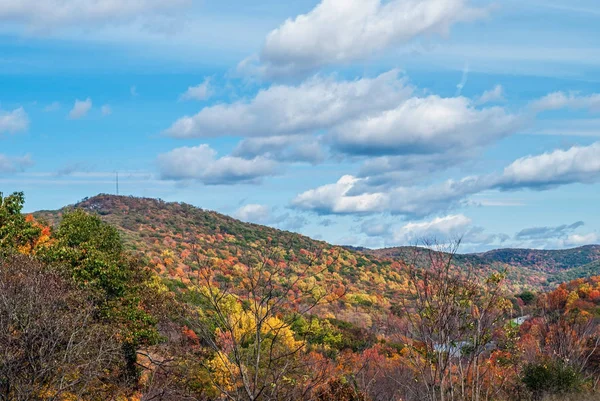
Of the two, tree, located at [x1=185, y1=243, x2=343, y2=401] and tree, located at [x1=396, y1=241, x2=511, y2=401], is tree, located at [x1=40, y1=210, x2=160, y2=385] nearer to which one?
tree, located at [x1=185, y1=243, x2=343, y2=401]

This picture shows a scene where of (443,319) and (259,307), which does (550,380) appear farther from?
(259,307)

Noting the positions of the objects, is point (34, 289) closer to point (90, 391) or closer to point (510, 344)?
point (90, 391)

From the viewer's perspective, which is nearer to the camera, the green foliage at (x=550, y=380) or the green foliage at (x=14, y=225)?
the green foliage at (x=550, y=380)

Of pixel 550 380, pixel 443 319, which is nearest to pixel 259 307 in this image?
pixel 443 319

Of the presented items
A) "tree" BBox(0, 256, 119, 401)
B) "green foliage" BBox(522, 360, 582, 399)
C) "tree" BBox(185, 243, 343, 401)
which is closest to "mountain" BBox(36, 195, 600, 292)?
"tree" BBox(0, 256, 119, 401)

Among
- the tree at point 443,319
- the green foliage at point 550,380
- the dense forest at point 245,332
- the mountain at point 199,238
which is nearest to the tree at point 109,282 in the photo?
the dense forest at point 245,332

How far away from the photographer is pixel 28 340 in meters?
19.8

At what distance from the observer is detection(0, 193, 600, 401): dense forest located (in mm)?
10102

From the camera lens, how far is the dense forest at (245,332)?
10.1 meters

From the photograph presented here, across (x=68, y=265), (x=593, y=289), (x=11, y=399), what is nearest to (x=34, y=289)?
(x=11, y=399)

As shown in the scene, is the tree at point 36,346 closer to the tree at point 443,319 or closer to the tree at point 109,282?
the tree at point 109,282

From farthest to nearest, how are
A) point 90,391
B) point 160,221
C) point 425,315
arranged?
point 160,221 < point 90,391 < point 425,315

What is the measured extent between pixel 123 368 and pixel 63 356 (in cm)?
1490

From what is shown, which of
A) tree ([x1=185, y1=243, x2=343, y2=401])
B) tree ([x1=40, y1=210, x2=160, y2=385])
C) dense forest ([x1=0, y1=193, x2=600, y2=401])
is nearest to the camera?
tree ([x1=185, y1=243, x2=343, y2=401])
